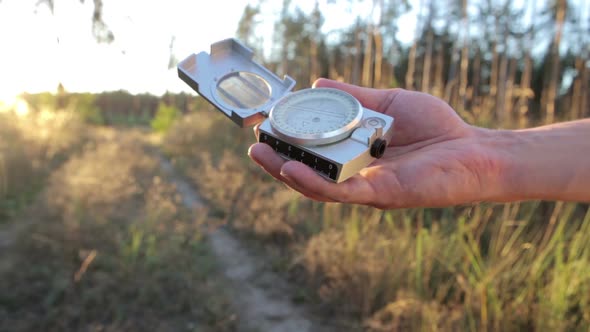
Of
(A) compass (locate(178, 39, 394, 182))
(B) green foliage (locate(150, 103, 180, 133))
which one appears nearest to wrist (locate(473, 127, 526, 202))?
(A) compass (locate(178, 39, 394, 182))

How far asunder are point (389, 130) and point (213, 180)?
14.2 ft

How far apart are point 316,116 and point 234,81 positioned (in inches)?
14.0

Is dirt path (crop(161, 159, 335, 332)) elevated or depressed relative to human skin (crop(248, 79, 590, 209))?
depressed

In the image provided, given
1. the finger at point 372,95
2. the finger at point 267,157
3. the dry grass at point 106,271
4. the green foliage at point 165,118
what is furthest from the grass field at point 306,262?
the green foliage at point 165,118

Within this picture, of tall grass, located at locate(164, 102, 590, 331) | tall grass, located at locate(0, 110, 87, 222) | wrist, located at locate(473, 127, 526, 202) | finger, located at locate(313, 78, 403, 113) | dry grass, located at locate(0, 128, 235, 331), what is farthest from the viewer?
tall grass, located at locate(0, 110, 87, 222)

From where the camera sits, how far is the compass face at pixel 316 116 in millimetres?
1205

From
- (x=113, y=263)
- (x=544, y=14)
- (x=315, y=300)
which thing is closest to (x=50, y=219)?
(x=113, y=263)

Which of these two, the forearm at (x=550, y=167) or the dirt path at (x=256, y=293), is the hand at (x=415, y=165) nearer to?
the forearm at (x=550, y=167)

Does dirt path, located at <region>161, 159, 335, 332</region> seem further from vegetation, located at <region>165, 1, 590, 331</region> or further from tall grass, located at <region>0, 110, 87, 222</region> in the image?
tall grass, located at <region>0, 110, 87, 222</region>

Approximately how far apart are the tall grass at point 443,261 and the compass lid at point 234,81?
1542 mm

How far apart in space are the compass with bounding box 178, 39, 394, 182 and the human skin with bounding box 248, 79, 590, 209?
6cm

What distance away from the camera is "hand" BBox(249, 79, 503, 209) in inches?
45.7

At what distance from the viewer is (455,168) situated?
1.31 m

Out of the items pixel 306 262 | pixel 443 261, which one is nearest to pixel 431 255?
pixel 443 261
